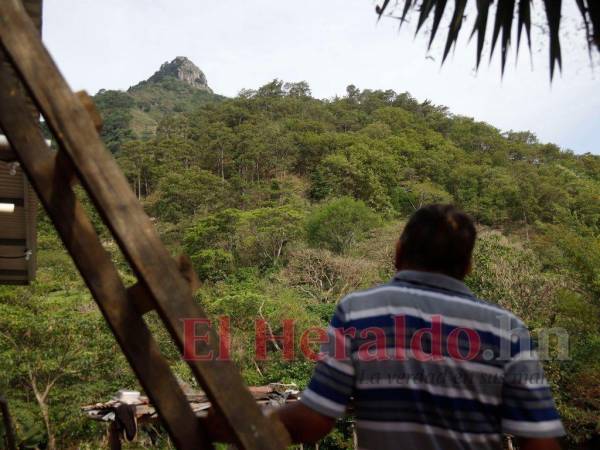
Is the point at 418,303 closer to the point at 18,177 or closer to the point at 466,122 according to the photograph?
the point at 18,177

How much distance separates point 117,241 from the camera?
38.0 inches

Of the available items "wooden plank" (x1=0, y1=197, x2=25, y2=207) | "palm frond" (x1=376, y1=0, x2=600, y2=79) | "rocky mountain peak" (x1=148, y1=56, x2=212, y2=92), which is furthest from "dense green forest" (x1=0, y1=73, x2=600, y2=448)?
"rocky mountain peak" (x1=148, y1=56, x2=212, y2=92)

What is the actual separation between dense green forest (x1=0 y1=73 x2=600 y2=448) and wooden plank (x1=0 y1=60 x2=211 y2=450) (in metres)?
9.06

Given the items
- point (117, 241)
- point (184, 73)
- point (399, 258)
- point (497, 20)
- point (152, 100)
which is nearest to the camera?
point (117, 241)

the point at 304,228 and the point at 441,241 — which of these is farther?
the point at 304,228

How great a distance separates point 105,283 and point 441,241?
2.24 ft

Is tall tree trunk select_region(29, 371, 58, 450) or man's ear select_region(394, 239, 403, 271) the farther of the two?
tall tree trunk select_region(29, 371, 58, 450)

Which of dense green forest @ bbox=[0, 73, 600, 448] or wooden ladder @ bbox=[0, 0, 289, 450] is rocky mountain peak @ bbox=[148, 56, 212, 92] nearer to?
dense green forest @ bbox=[0, 73, 600, 448]

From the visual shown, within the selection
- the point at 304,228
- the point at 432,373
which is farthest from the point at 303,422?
the point at 304,228

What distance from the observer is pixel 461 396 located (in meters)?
1.06

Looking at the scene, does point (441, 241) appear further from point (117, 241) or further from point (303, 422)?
point (117, 241)

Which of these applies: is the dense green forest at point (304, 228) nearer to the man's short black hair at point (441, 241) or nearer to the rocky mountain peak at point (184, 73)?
the man's short black hair at point (441, 241)

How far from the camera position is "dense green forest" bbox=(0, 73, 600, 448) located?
11.8 meters

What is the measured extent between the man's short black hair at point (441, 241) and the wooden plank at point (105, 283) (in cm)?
55
